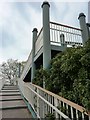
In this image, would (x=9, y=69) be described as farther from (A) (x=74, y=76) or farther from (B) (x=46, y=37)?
(A) (x=74, y=76)

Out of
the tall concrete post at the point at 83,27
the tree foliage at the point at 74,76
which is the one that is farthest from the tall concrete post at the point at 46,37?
the tall concrete post at the point at 83,27

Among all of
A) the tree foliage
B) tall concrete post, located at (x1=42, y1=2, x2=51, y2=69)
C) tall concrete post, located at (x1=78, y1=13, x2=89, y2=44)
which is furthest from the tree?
the tree foliage

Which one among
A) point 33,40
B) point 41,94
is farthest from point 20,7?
point 41,94

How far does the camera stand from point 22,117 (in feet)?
14.5

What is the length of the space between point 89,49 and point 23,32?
6.81m

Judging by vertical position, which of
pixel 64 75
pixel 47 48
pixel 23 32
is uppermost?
pixel 23 32

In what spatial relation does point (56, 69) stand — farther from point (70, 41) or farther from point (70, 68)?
point (70, 41)

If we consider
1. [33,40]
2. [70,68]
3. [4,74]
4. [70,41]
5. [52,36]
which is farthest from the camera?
[4,74]

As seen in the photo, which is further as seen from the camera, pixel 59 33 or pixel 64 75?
pixel 59 33

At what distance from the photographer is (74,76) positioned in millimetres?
3289

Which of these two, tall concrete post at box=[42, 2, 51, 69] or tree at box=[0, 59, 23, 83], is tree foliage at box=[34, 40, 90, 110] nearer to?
tall concrete post at box=[42, 2, 51, 69]

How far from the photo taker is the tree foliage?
2.47 m

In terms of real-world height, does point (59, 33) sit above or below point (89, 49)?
above

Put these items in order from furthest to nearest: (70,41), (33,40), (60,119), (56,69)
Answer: (33,40) < (70,41) < (56,69) < (60,119)
